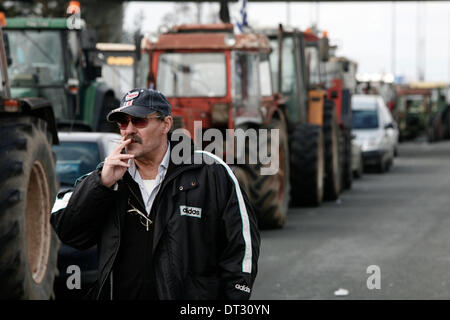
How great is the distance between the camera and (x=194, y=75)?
14.7m

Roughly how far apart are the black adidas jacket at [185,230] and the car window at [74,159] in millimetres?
5837

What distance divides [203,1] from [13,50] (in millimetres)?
30282

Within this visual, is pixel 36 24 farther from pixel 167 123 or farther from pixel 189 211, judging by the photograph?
pixel 189 211

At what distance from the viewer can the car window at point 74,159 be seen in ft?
35.3

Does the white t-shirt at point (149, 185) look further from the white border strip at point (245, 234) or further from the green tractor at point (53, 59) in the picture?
the green tractor at point (53, 59)

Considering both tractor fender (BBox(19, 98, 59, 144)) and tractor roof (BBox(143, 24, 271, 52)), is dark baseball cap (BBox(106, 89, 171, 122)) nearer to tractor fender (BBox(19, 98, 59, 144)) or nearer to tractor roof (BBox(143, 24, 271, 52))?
tractor fender (BBox(19, 98, 59, 144))

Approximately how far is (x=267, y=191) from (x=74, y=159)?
13.7 feet

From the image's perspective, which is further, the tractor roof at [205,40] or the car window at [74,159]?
the tractor roof at [205,40]

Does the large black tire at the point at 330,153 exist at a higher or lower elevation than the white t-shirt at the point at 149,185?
lower

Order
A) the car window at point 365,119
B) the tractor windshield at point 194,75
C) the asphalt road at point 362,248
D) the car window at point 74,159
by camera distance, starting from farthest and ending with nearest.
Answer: the car window at point 365,119, the tractor windshield at point 194,75, the car window at point 74,159, the asphalt road at point 362,248

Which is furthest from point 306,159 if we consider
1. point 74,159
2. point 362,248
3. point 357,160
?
point 357,160

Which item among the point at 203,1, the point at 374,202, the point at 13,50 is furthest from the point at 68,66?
the point at 203,1

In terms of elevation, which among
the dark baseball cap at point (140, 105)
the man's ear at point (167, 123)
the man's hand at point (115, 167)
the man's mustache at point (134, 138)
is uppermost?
the dark baseball cap at point (140, 105)

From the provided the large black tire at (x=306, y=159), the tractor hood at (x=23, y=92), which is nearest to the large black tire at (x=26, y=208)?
the tractor hood at (x=23, y=92)
